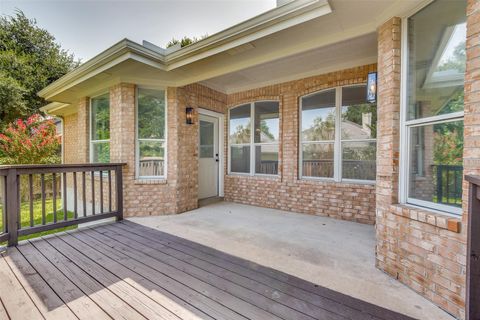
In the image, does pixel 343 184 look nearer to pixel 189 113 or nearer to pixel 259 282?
pixel 259 282

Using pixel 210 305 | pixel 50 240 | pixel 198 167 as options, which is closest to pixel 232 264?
pixel 210 305

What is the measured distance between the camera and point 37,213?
597 centimetres

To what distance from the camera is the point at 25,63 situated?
10.2 metres

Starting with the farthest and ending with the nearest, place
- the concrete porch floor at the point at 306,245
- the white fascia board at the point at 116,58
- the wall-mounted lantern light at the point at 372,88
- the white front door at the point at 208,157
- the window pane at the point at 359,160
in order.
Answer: the white front door at the point at 208,157
the window pane at the point at 359,160
the white fascia board at the point at 116,58
the wall-mounted lantern light at the point at 372,88
the concrete porch floor at the point at 306,245

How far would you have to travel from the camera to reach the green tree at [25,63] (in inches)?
345

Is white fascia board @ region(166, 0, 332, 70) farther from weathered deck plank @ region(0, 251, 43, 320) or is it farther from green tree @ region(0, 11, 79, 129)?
green tree @ region(0, 11, 79, 129)

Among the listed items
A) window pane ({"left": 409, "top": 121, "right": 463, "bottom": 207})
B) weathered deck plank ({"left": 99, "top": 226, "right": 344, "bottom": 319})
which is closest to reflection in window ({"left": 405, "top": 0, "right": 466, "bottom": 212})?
window pane ({"left": 409, "top": 121, "right": 463, "bottom": 207})

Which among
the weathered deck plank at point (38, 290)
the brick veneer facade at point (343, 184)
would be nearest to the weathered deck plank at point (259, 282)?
the brick veneer facade at point (343, 184)

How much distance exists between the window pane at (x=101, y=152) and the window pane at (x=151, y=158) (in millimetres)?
868

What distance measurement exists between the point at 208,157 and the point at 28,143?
21.5 ft

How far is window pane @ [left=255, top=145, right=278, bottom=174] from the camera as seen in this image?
5148mm

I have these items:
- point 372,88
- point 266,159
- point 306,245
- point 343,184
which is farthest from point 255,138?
point 306,245

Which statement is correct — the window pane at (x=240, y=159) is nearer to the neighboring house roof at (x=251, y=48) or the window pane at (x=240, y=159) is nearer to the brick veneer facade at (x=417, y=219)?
the neighboring house roof at (x=251, y=48)

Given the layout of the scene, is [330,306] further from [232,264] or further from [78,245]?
[78,245]
